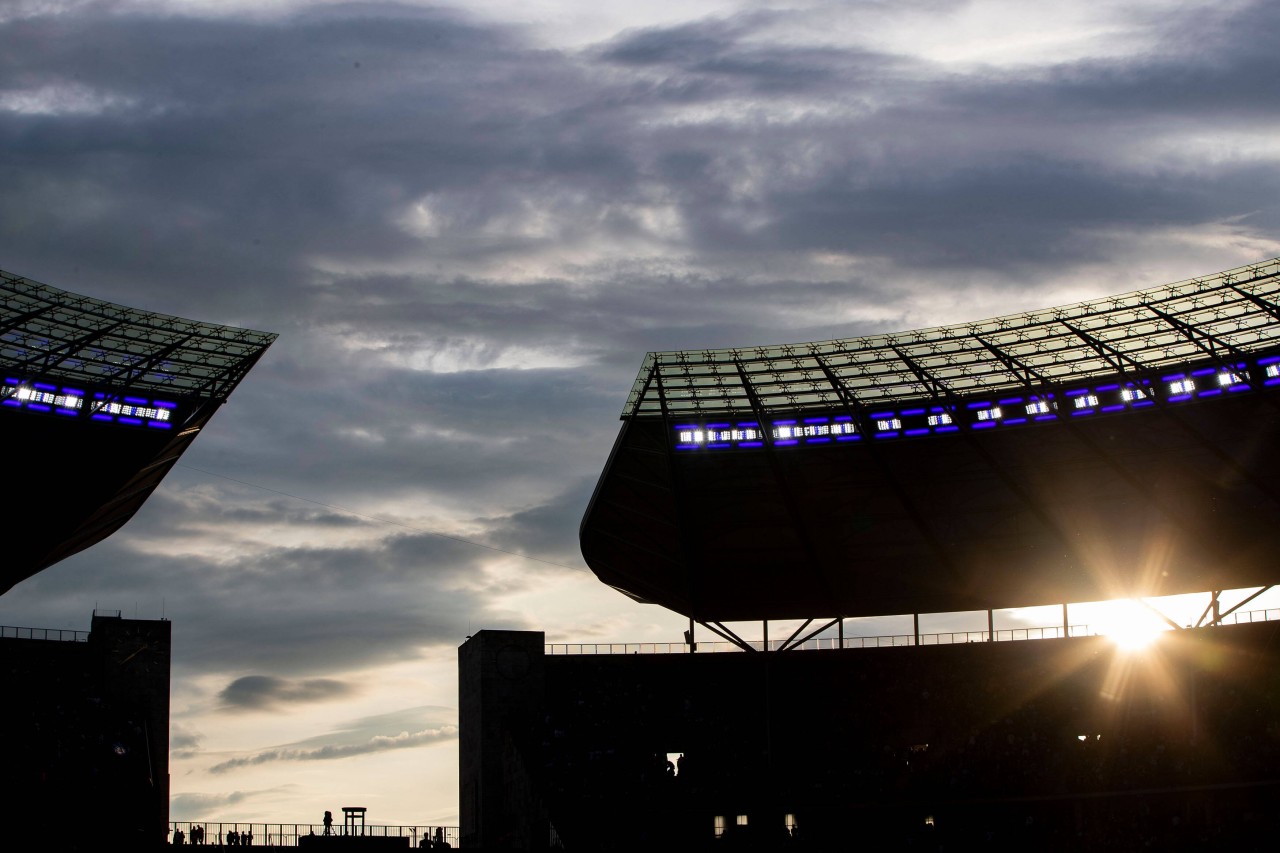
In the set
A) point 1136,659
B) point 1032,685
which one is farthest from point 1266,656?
point 1032,685

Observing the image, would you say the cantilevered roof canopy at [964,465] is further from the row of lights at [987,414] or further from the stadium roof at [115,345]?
the stadium roof at [115,345]

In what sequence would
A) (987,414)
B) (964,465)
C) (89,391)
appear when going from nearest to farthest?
(89,391) < (987,414) < (964,465)

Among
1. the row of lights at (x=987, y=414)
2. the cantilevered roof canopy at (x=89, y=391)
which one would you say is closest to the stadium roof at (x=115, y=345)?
the cantilevered roof canopy at (x=89, y=391)

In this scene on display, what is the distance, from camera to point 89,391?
62188 millimetres

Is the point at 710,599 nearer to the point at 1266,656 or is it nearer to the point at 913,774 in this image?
the point at 913,774

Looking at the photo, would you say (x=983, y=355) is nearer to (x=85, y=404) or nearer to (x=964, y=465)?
(x=964, y=465)

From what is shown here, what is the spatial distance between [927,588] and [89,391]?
3947cm

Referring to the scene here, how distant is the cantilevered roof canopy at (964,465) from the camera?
60.4m

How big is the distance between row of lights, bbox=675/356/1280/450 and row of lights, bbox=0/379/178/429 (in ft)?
70.9

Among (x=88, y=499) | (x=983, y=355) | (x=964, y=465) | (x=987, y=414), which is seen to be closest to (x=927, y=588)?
(x=964, y=465)

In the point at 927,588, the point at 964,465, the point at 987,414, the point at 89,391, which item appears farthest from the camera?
the point at 927,588

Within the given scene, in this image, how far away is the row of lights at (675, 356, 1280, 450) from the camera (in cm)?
5922

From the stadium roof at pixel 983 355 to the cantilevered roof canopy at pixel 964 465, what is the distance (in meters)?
0.09

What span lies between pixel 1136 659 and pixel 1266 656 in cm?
553
